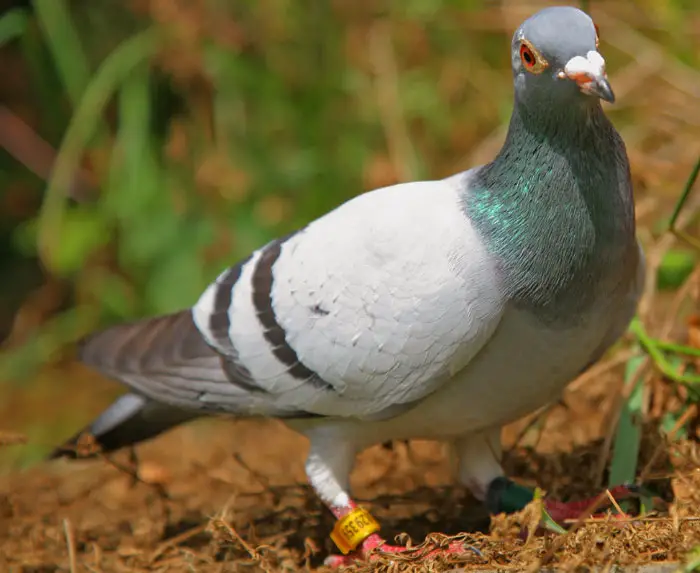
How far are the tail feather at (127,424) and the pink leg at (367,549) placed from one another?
684 millimetres

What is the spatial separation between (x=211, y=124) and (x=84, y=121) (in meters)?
0.72

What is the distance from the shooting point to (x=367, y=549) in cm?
305

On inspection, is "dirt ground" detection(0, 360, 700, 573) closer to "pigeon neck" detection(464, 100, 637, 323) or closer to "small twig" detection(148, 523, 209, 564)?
"small twig" detection(148, 523, 209, 564)

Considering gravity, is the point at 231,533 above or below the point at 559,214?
below

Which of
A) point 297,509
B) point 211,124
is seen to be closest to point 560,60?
point 297,509

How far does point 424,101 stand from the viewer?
6109 mm

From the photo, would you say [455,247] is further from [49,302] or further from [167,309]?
[49,302]

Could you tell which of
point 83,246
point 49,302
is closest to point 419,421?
point 83,246

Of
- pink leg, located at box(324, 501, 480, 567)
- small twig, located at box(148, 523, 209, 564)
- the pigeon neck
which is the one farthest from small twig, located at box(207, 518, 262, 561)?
the pigeon neck

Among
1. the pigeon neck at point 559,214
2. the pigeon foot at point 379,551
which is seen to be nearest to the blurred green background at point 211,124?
the pigeon foot at point 379,551

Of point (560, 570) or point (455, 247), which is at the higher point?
point (455, 247)

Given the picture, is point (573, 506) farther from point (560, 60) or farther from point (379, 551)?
point (560, 60)

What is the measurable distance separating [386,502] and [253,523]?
18.6 inches

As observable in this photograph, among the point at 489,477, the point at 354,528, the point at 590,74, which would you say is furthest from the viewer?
the point at 489,477
